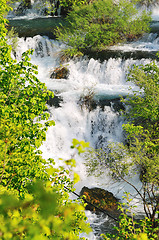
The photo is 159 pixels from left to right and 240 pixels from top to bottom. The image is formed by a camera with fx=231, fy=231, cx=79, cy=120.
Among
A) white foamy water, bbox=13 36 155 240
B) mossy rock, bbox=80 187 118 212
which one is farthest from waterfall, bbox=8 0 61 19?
mossy rock, bbox=80 187 118 212

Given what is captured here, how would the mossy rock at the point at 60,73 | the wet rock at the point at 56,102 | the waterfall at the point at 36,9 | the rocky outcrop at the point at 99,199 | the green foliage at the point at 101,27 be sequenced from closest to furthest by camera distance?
the rocky outcrop at the point at 99,199
the wet rock at the point at 56,102
the mossy rock at the point at 60,73
the green foliage at the point at 101,27
the waterfall at the point at 36,9

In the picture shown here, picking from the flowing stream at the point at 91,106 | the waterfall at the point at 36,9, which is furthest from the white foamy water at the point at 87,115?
the waterfall at the point at 36,9

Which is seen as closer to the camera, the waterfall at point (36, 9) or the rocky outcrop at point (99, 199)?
the rocky outcrop at point (99, 199)

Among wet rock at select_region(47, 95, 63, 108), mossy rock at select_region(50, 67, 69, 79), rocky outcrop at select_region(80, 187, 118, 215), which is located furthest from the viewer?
mossy rock at select_region(50, 67, 69, 79)

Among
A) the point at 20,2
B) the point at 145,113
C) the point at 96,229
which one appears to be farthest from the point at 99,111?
the point at 20,2

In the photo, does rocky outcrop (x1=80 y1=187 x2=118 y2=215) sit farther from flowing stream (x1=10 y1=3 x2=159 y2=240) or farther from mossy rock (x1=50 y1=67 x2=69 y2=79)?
mossy rock (x1=50 y1=67 x2=69 y2=79)

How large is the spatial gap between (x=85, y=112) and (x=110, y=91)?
2045 millimetres

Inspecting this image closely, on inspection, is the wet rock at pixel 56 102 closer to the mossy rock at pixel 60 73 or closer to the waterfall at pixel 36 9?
the mossy rock at pixel 60 73

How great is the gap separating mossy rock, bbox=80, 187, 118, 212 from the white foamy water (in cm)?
32

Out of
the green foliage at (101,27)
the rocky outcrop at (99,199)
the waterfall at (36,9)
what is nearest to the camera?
the rocky outcrop at (99,199)

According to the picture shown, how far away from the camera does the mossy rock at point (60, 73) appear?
543 inches

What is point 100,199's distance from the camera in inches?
336

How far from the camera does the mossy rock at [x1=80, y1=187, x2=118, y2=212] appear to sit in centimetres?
835

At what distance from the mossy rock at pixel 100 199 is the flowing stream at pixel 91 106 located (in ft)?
0.91
